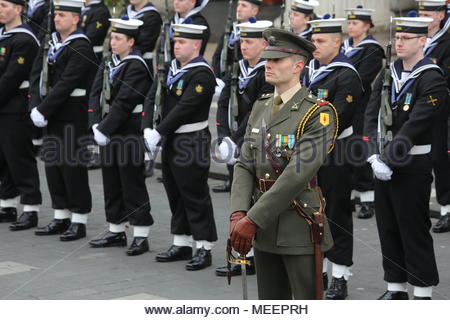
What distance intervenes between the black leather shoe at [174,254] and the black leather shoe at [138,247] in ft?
0.83

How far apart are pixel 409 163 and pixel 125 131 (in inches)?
117

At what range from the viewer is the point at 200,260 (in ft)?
27.1

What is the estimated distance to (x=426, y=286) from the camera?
689cm

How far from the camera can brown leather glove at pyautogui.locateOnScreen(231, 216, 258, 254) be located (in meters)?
5.22

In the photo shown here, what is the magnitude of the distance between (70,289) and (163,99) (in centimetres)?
189

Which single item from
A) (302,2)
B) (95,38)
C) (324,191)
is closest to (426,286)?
(324,191)

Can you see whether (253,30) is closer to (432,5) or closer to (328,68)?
(328,68)

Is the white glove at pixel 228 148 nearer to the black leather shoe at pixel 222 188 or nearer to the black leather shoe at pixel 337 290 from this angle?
the black leather shoe at pixel 337 290

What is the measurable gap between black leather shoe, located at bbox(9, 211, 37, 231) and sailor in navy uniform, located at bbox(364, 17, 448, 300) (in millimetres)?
4091

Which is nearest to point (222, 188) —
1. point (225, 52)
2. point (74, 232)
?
point (225, 52)

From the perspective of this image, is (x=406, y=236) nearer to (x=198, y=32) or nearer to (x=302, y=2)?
(x=198, y=32)

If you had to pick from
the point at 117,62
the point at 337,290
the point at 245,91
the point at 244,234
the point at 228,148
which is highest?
the point at 117,62

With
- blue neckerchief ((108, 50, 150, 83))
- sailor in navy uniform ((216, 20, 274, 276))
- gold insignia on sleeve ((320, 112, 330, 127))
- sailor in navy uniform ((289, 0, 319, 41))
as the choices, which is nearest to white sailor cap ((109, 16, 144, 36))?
blue neckerchief ((108, 50, 150, 83))

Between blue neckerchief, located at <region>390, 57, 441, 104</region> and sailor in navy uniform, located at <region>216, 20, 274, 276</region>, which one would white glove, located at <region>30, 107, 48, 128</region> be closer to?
sailor in navy uniform, located at <region>216, 20, 274, 276</region>
